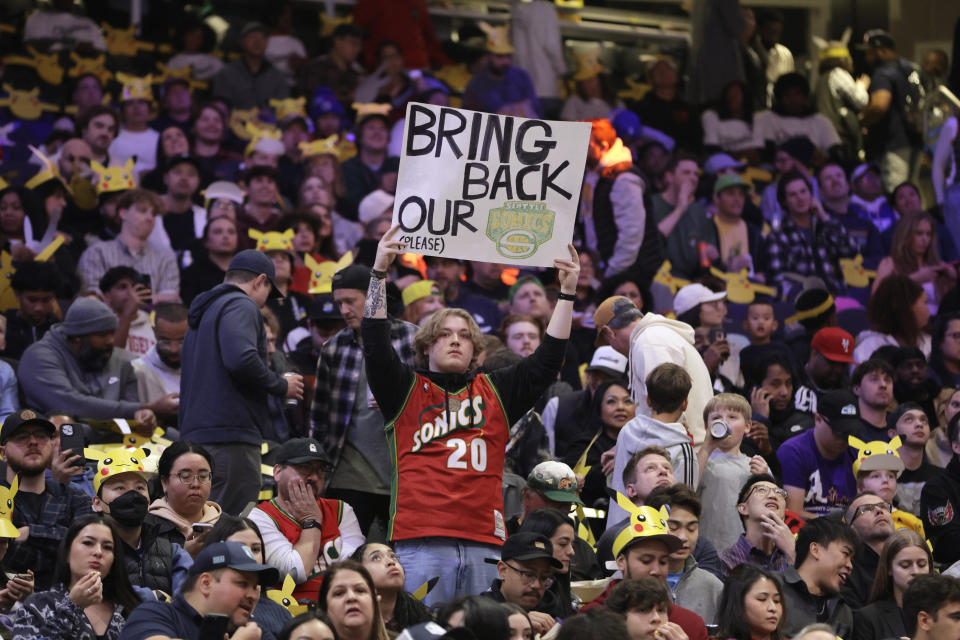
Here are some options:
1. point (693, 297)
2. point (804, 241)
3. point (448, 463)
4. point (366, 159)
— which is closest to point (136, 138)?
point (366, 159)

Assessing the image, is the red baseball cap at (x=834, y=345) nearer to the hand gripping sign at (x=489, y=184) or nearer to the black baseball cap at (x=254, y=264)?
the hand gripping sign at (x=489, y=184)

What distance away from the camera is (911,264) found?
15.3 metres

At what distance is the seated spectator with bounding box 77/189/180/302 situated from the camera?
41.3 feet

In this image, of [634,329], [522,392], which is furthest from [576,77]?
[522,392]

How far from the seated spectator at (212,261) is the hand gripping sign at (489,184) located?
4.34 m

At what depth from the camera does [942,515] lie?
Answer: 988 cm

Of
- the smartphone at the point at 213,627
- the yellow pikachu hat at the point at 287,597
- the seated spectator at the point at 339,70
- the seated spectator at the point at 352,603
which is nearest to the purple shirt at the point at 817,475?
the yellow pikachu hat at the point at 287,597

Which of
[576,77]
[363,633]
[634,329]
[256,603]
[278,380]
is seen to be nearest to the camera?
[363,633]

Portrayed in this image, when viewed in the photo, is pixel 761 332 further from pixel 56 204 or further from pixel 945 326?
pixel 56 204

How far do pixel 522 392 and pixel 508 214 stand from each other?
95cm

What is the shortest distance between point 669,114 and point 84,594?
13169 mm

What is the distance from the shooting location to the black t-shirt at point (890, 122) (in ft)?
65.1

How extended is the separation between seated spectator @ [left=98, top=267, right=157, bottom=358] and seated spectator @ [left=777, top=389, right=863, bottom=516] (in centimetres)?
446

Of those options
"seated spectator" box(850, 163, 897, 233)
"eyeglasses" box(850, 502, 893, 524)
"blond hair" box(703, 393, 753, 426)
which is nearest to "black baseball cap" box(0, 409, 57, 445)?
"blond hair" box(703, 393, 753, 426)
